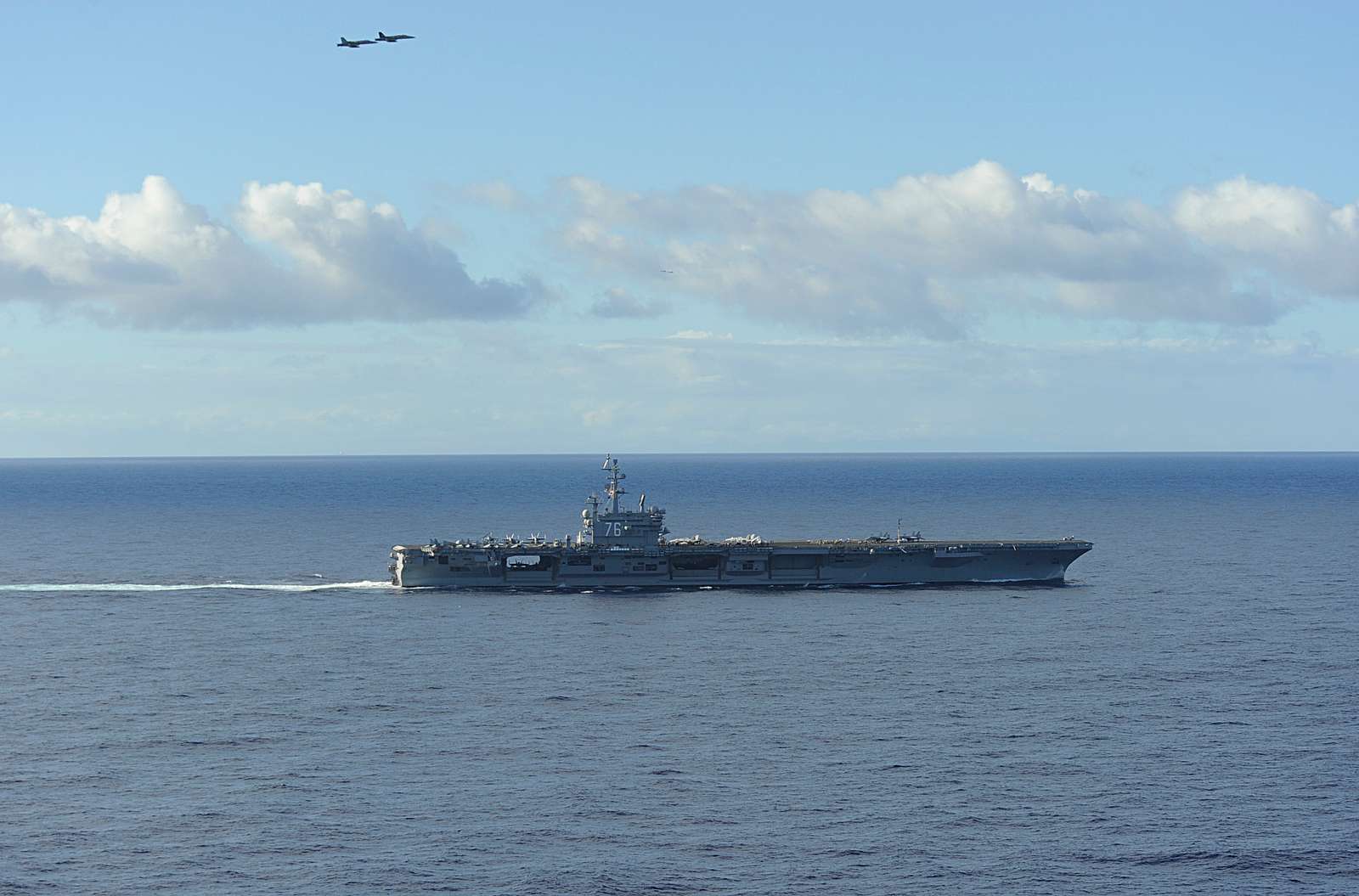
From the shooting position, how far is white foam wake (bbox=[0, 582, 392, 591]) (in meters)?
108

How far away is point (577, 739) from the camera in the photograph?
193ft

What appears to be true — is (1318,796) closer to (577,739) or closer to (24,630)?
(577,739)

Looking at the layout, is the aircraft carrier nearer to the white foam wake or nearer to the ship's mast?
the ship's mast

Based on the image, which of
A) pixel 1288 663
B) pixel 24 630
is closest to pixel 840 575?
pixel 1288 663

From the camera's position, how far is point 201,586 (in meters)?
110

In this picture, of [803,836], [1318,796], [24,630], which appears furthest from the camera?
[24,630]

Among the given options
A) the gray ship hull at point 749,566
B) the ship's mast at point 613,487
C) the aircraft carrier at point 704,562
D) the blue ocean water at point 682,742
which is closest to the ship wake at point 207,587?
the blue ocean water at point 682,742

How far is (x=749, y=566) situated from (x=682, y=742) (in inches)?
2052

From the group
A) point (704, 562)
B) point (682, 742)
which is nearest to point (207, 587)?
point (704, 562)

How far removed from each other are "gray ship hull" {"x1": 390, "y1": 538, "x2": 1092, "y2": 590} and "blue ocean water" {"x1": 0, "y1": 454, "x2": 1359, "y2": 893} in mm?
3927

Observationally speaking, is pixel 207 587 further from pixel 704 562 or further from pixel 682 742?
pixel 682 742

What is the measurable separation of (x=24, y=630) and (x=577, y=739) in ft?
153

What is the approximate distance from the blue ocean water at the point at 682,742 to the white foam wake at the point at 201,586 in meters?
2.95

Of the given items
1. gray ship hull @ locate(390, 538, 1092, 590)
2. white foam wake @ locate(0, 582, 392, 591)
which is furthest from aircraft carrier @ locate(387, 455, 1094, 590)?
white foam wake @ locate(0, 582, 392, 591)
